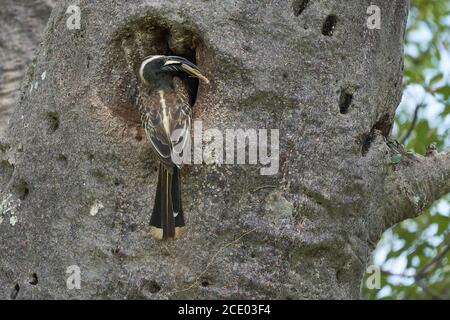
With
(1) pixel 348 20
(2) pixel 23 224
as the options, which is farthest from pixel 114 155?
(1) pixel 348 20

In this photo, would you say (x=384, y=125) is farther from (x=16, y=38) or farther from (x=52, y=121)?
(x=16, y=38)

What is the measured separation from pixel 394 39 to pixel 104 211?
141 centimetres

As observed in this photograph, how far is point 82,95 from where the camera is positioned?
3596 millimetres

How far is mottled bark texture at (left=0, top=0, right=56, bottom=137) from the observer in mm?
4969

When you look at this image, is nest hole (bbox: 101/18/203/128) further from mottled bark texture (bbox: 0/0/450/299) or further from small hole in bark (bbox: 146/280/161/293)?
small hole in bark (bbox: 146/280/161/293)

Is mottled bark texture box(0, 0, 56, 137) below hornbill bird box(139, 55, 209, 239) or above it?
below

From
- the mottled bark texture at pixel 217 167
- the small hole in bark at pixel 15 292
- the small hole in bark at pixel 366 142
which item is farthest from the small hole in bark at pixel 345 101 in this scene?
the small hole in bark at pixel 15 292

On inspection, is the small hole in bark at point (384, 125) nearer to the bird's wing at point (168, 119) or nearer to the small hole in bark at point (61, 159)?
the bird's wing at point (168, 119)

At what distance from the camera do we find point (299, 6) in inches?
143

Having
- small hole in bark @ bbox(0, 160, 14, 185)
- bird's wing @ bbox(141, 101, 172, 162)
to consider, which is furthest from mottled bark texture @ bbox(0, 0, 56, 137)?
bird's wing @ bbox(141, 101, 172, 162)

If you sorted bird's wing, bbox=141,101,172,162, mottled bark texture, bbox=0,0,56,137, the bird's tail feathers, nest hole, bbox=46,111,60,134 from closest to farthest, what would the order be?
1. the bird's tail feathers
2. bird's wing, bbox=141,101,172,162
3. nest hole, bbox=46,111,60,134
4. mottled bark texture, bbox=0,0,56,137

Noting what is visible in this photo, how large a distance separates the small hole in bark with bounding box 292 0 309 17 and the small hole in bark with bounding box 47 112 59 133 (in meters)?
A: 1.02

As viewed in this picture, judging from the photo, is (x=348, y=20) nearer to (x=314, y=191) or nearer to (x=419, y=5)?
(x=314, y=191)

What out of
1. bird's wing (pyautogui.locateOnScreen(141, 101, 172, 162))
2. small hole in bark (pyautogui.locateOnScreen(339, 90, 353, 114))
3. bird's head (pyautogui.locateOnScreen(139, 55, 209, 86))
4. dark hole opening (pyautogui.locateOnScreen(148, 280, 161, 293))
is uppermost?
bird's head (pyautogui.locateOnScreen(139, 55, 209, 86))
